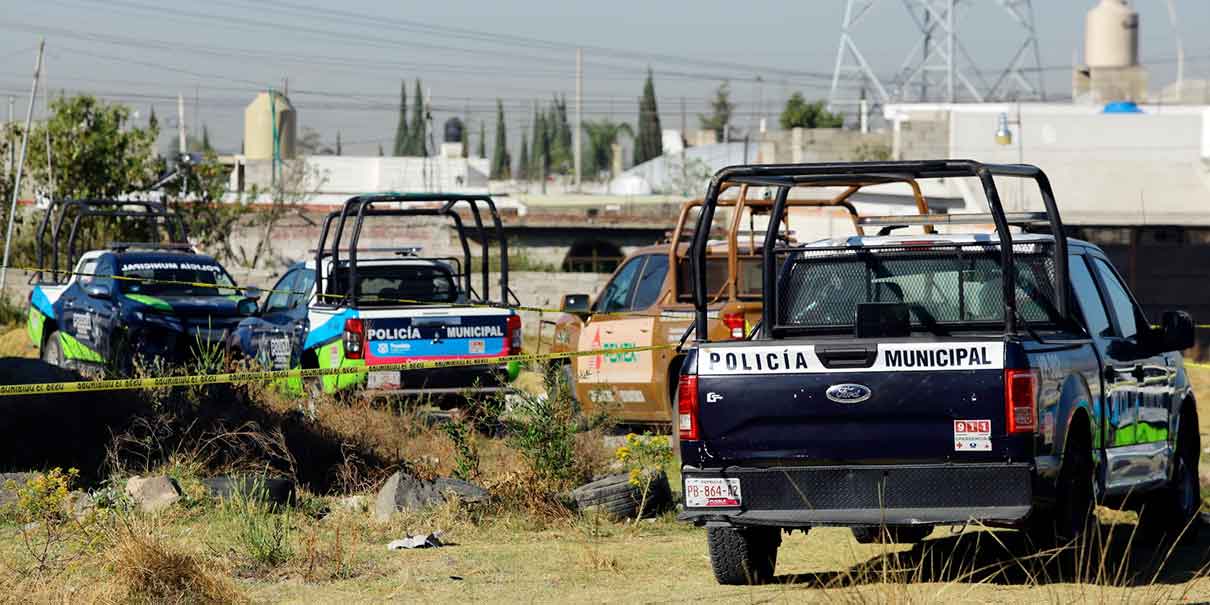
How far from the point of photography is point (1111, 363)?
9.06 m

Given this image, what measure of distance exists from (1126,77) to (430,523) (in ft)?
274

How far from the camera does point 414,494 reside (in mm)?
10773

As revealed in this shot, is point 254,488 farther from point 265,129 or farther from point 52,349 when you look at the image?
point 265,129

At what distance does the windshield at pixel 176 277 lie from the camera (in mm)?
18969

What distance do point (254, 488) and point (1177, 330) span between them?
559 cm

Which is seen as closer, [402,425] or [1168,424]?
[1168,424]

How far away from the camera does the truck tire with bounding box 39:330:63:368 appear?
19094mm

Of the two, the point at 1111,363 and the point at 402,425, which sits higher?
the point at 1111,363

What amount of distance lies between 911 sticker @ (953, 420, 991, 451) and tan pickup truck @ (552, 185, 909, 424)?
565cm

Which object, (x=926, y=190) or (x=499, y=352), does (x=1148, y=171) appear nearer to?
(x=926, y=190)

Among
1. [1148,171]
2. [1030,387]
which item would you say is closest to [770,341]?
[1030,387]

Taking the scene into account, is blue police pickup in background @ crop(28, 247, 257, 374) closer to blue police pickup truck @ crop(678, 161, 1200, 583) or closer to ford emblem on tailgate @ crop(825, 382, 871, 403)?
blue police pickup truck @ crop(678, 161, 1200, 583)

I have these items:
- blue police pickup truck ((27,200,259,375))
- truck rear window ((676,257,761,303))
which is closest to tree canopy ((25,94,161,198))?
blue police pickup truck ((27,200,259,375))

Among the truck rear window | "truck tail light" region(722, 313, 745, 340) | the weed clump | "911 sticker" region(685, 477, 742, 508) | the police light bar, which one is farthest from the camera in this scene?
the truck rear window
